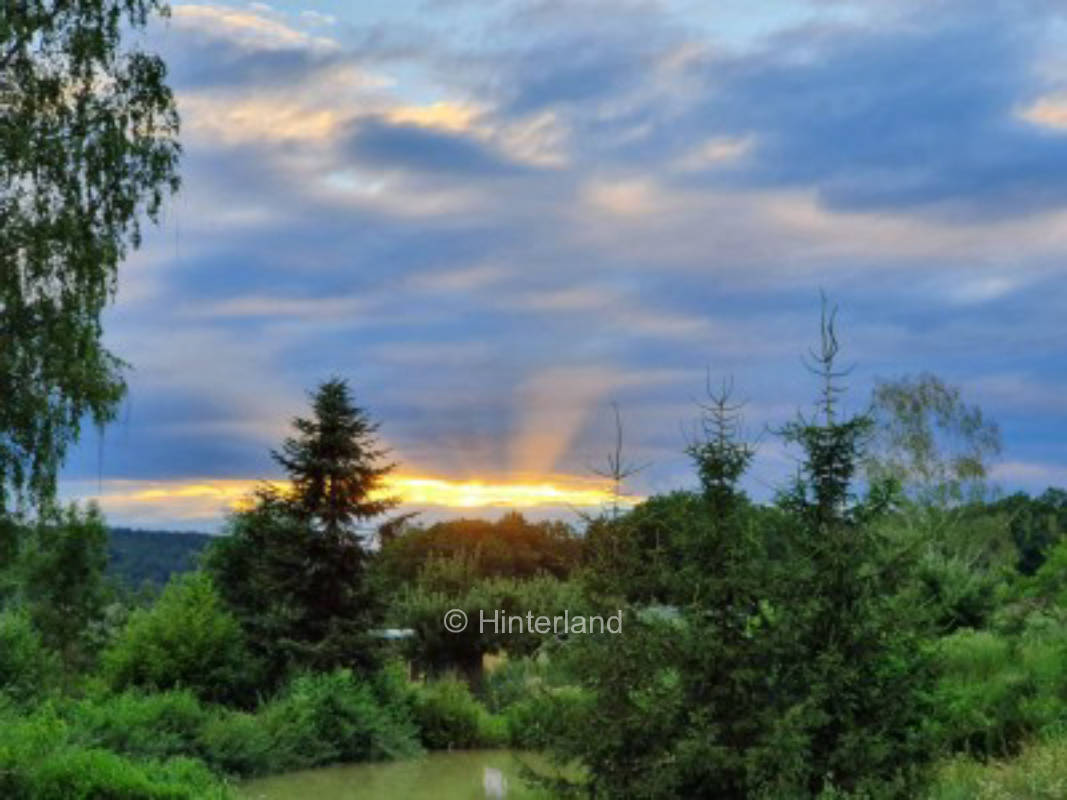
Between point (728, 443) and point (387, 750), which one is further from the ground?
point (728, 443)

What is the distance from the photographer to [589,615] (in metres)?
14.1

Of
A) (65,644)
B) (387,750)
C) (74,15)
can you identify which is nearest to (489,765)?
(387,750)

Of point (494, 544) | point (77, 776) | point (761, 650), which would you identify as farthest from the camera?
point (494, 544)

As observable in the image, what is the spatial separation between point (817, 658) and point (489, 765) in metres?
13.2

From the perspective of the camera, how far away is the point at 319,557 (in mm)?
27875

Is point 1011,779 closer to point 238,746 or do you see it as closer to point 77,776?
point 77,776

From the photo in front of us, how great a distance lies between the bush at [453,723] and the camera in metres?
28.3

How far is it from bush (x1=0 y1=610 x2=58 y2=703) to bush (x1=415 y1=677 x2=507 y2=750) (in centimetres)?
732

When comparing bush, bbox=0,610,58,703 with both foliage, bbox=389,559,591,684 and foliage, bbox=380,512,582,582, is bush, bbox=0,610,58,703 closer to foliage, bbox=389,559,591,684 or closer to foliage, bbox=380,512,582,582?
foliage, bbox=389,559,591,684

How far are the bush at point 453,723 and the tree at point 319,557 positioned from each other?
5.66 feet

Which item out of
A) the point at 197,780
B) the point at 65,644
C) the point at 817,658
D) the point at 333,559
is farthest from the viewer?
the point at 65,644

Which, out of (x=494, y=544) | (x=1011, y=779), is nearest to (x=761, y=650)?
(x=1011, y=779)

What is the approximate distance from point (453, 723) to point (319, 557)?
427 centimetres

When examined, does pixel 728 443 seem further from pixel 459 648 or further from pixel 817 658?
pixel 459 648
